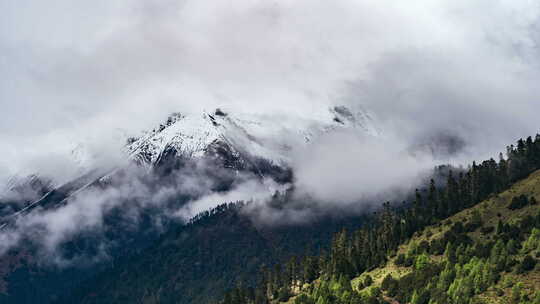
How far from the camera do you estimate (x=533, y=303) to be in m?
200
